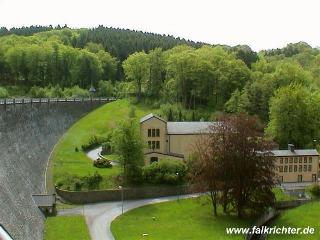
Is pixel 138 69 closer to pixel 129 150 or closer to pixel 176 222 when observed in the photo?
pixel 129 150

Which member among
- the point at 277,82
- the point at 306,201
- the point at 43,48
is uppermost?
the point at 43,48

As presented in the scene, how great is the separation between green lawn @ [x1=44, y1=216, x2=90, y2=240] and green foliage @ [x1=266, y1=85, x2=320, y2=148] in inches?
1532

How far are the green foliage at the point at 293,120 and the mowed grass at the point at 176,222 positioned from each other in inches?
993

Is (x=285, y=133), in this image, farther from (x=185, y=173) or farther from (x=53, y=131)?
(x=53, y=131)

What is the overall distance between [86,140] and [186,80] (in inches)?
1087

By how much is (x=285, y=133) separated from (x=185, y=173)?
72.9 ft

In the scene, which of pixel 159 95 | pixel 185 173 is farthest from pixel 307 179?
pixel 159 95

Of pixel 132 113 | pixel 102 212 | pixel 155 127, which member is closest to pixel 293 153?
pixel 155 127

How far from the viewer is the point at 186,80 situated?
93125 mm

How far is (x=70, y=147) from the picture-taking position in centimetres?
6994

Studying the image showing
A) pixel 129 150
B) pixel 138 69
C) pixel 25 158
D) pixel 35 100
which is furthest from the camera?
pixel 138 69

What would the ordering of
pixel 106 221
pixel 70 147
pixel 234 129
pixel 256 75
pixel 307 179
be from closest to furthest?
pixel 106 221 → pixel 234 129 → pixel 307 179 → pixel 70 147 → pixel 256 75

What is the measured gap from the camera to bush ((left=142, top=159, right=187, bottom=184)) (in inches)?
2235

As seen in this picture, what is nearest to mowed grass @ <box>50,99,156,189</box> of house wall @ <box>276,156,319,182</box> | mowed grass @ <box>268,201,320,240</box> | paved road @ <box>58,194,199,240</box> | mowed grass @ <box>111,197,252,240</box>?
paved road @ <box>58,194,199,240</box>
